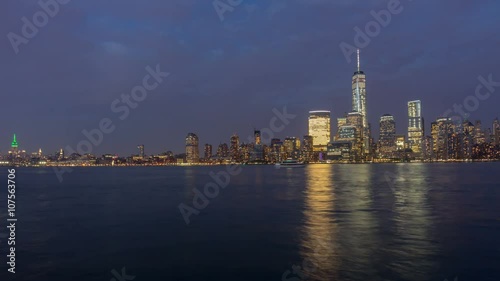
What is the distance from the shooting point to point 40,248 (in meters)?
30.2

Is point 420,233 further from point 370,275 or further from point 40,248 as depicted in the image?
point 40,248

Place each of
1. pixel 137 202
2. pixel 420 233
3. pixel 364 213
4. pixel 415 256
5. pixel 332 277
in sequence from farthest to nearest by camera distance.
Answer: pixel 137 202, pixel 364 213, pixel 420 233, pixel 415 256, pixel 332 277

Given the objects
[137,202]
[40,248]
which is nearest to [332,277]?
[40,248]

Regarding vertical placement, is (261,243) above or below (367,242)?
below

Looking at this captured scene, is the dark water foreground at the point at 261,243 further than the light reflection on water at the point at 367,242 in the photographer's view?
Yes

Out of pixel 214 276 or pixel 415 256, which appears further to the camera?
pixel 415 256

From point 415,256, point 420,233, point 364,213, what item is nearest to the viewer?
point 415,256

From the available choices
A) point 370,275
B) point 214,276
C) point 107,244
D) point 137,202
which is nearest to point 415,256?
point 370,275

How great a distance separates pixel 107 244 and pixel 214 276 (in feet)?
41.6

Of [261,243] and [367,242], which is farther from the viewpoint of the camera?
[261,243]

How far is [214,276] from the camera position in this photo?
75.4 feet

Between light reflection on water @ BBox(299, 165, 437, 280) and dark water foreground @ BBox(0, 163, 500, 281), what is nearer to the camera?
light reflection on water @ BBox(299, 165, 437, 280)

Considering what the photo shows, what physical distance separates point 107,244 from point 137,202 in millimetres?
29915

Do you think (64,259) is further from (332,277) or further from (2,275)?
(332,277)
